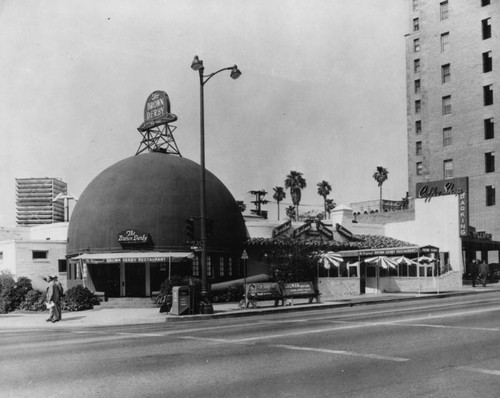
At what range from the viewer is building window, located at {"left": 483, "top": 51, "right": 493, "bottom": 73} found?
55331 millimetres

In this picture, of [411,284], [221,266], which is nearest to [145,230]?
[221,266]

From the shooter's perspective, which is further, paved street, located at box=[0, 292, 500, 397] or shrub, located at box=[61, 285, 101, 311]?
shrub, located at box=[61, 285, 101, 311]

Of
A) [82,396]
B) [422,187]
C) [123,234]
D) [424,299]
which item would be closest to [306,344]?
[82,396]

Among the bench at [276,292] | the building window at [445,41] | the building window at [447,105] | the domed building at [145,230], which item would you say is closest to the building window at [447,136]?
the building window at [447,105]

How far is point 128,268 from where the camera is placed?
3497 cm

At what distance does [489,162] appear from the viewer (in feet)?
181

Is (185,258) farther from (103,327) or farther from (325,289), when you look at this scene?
(103,327)

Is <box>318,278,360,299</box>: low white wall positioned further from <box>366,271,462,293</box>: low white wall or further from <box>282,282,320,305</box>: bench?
<box>282,282,320,305</box>: bench

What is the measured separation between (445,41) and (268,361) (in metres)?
54.3

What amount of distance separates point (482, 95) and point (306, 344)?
48.0 m

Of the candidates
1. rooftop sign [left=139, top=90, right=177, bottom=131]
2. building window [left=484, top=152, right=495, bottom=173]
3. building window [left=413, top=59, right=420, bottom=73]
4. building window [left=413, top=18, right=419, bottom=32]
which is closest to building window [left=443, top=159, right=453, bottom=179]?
building window [left=484, top=152, right=495, bottom=173]

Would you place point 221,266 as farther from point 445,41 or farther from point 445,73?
point 445,41

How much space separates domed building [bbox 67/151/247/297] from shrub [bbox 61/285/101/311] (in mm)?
3304

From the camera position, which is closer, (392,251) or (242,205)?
(392,251)
